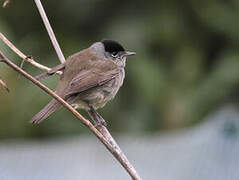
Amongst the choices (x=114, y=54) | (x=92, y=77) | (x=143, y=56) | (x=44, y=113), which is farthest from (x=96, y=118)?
(x=143, y=56)

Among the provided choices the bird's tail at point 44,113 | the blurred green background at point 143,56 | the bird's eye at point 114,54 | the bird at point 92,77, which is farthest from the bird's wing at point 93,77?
the blurred green background at point 143,56

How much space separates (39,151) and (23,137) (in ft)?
1.58

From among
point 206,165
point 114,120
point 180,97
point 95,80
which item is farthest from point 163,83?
point 95,80

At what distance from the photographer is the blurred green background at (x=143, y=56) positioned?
6.58 metres

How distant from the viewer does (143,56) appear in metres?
6.88

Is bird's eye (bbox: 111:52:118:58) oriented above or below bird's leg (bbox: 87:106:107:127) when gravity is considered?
above

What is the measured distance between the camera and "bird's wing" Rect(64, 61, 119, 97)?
4.44m

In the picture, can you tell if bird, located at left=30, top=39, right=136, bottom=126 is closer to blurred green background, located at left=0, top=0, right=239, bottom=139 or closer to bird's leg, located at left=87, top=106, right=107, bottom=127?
bird's leg, located at left=87, top=106, right=107, bottom=127

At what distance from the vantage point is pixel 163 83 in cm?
676

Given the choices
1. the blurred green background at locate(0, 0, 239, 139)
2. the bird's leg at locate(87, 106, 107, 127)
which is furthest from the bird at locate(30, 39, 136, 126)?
the blurred green background at locate(0, 0, 239, 139)

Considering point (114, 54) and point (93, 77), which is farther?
point (114, 54)

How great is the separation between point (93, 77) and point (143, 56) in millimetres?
2198

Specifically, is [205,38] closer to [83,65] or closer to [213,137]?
[213,137]

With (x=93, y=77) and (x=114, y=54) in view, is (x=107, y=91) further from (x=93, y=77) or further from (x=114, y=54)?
Result: (x=114, y=54)
